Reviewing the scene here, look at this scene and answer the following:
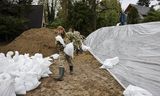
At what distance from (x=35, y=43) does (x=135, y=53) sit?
7641mm

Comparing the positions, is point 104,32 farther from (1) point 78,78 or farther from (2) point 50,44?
(1) point 78,78

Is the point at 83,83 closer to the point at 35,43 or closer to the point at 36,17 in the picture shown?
the point at 35,43

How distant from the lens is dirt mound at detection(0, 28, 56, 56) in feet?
50.0

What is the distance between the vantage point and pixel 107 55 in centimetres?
1144

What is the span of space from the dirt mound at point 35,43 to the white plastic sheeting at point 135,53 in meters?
2.55

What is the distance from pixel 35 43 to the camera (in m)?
16.1

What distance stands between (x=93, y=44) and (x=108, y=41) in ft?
6.13

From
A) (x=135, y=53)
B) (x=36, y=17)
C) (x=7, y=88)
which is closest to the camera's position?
(x=7, y=88)

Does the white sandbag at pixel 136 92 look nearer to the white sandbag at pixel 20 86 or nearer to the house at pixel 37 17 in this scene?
the white sandbag at pixel 20 86

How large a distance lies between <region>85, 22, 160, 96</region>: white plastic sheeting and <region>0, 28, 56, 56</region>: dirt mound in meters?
2.55

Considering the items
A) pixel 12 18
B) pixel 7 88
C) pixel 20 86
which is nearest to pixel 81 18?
pixel 12 18

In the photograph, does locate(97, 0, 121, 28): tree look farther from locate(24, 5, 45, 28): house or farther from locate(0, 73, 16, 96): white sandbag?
locate(0, 73, 16, 96): white sandbag

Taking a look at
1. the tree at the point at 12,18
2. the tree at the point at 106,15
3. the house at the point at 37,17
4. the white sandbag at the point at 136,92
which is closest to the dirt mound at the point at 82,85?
the white sandbag at the point at 136,92

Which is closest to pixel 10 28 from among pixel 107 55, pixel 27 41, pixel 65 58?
pixel 27 41
